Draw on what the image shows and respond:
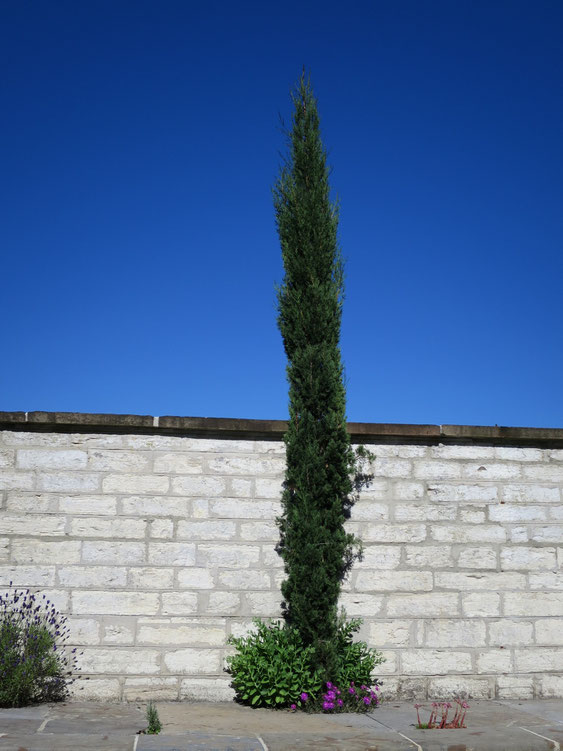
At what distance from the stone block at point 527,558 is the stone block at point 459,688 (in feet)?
3.51

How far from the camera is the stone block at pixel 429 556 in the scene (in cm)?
656

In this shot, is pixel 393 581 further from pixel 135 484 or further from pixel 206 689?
pixel 135 484

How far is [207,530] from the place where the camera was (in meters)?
6.36

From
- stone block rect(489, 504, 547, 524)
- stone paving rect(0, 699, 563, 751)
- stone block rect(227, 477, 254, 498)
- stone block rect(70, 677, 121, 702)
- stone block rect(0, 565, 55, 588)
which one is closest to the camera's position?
stone paving rect(0, 699, 563, 751)

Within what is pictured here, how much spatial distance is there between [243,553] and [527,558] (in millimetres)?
2711

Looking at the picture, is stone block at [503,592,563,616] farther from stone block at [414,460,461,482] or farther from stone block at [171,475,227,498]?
stone block at [171,475,227,498]

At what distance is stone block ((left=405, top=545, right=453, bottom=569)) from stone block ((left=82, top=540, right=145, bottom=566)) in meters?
2.44

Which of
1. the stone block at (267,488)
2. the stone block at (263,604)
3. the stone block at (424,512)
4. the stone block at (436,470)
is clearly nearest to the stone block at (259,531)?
the stone block at (267,488)

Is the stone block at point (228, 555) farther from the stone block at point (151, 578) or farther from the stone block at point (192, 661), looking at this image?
the stone block at point (192, 661)

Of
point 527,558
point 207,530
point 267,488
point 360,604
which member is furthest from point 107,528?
point 527,558

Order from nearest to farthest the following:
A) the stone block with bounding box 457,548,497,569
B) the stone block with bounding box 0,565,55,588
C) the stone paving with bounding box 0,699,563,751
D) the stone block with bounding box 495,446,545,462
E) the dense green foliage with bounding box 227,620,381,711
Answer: the stone paving with bounding box 0,699,563,751, the dense green foliage with bounding box 227,620,381,711, the stone block with bounding box 0,565,55,588, the stone block with bounding box 457,548,497,569, the stone block with bounding box 495,446,545,462

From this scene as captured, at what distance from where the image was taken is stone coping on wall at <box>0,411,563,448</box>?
636 cm

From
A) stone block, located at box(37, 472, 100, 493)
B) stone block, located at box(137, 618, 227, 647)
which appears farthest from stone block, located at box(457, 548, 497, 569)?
stone block, located at box(37, 472, 100, 493)

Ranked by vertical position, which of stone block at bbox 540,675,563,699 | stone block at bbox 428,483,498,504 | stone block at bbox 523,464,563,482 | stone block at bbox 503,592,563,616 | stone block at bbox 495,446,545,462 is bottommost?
stone block at bbox 540,675,563,699
